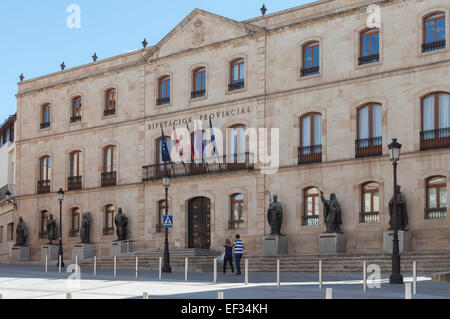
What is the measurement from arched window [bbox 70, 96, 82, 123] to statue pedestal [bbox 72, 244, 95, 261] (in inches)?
305

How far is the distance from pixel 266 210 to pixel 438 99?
9.61 m

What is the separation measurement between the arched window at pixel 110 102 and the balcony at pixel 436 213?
20.2 metres

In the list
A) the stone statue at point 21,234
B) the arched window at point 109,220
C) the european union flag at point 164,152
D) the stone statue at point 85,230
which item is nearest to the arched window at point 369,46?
the european union flag at point 164,152

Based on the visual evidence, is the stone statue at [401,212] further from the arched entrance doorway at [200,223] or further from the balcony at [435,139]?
the arched entrance doorway at [200,223]

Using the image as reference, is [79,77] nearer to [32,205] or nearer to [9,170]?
[32,205]

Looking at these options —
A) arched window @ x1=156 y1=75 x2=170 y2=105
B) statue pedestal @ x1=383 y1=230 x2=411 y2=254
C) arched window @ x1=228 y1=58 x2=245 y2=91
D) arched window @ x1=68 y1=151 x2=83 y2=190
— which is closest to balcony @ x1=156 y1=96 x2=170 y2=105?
arched window @ x1=156 y1=75 x2=170 y2=105

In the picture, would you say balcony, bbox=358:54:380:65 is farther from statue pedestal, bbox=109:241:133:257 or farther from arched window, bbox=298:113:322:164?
statue pedestal, bbox=109:241:133:257

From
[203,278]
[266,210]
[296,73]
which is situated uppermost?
[296,73]

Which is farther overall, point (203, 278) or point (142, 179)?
point (142, 179)

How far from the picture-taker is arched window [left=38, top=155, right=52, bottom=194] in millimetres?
49831

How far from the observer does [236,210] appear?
40250 mm

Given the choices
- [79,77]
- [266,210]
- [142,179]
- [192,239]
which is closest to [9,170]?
[79,77]
